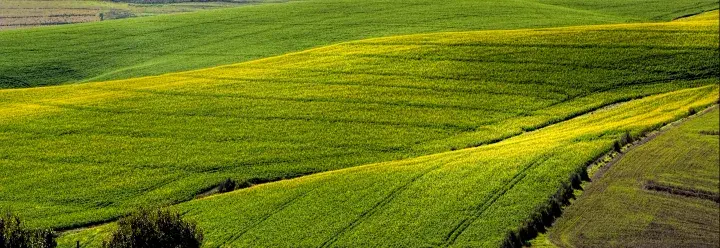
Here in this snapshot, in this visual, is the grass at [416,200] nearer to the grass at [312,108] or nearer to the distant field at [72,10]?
the grass at [312,108]

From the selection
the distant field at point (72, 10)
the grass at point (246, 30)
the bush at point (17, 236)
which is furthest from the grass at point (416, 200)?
the distant field at point (72, 10)

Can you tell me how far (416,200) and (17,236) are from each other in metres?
14.7

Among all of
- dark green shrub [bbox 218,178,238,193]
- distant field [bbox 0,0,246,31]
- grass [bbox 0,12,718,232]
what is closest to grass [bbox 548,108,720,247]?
grass [bbox 0,12,718,232]

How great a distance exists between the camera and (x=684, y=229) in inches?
980

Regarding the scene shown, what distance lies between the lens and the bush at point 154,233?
29266mm

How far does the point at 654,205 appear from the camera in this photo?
26.4 m

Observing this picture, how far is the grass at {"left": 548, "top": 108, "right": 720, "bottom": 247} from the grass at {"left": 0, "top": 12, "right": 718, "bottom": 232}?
39.2 ft

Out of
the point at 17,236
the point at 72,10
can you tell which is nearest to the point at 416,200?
the point at 17,236

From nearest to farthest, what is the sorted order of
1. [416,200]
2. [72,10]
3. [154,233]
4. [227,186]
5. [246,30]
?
[154,233] < [416,200] < [227,186] < [246,30] < [72,10]

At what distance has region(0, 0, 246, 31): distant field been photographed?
377 ft

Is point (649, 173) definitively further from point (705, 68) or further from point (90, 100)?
point (90, 100)

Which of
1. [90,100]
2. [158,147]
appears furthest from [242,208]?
[90,100]

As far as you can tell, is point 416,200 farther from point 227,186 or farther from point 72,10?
point 72,10

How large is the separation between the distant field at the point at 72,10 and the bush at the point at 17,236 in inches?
3385
